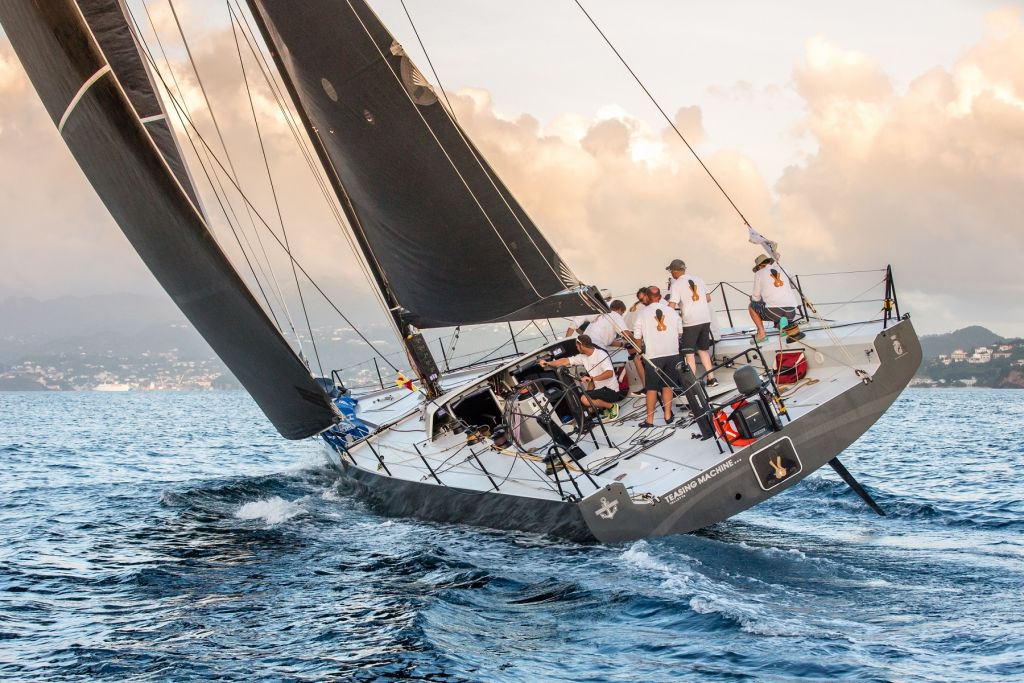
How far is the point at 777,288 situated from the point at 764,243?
602 millimetres

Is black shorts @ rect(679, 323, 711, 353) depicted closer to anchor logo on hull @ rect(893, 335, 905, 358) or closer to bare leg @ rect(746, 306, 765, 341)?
bare leg @ rect(746, 306, 765, 341)

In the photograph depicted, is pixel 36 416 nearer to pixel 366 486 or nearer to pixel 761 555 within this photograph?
pixel 366 486

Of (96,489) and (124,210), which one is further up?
(124,210)

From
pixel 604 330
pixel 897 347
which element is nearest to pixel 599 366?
pixel 604 330

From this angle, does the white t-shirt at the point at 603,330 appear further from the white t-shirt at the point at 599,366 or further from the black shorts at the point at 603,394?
the black shorts at the point at 603,394

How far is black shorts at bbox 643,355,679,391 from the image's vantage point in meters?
11.1

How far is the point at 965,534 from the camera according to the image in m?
11.0

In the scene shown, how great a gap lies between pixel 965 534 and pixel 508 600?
19.4 feet

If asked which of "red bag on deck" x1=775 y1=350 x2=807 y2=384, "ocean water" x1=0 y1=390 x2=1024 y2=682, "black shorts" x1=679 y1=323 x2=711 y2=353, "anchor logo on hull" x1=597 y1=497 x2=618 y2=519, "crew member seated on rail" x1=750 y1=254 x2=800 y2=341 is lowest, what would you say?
"ocean water" x1=0 y1=390 x2=1024 y2=682

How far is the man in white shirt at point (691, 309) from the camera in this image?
453 inches

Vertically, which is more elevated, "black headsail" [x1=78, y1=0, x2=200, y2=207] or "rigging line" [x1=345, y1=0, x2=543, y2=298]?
"black headsail" [x1=78, y1=0, x2=200, y2=207]

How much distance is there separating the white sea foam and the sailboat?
110 centimetres

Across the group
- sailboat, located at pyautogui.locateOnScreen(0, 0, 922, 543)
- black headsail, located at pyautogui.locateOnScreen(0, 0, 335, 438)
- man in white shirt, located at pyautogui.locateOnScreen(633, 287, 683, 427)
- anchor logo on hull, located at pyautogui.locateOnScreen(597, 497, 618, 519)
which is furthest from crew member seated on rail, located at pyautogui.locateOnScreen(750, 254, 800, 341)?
black headsail, located at pyautogui.locateOnScreen(0, 0, 335, 438)

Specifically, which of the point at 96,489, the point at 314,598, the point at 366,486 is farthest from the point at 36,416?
the point at 314,598
